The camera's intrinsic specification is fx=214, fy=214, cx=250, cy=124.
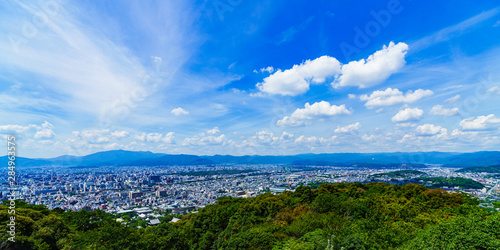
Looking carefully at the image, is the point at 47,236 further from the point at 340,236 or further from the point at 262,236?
the point at 340,236

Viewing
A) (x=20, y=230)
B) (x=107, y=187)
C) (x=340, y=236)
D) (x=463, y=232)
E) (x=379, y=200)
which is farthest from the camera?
(x=107, y=187)

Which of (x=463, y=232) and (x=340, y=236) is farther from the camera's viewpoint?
(x=340, y=236)

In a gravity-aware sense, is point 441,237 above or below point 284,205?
above

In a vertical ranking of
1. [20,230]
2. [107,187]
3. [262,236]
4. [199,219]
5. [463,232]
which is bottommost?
[107,187]

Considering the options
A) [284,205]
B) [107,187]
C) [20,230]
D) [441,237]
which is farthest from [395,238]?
[107,187]

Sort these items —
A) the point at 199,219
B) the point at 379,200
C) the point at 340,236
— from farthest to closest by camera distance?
the point at 199,219 < the point at 379,200 < the point at 340,236

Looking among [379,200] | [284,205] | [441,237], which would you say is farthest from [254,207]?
[441,237]
